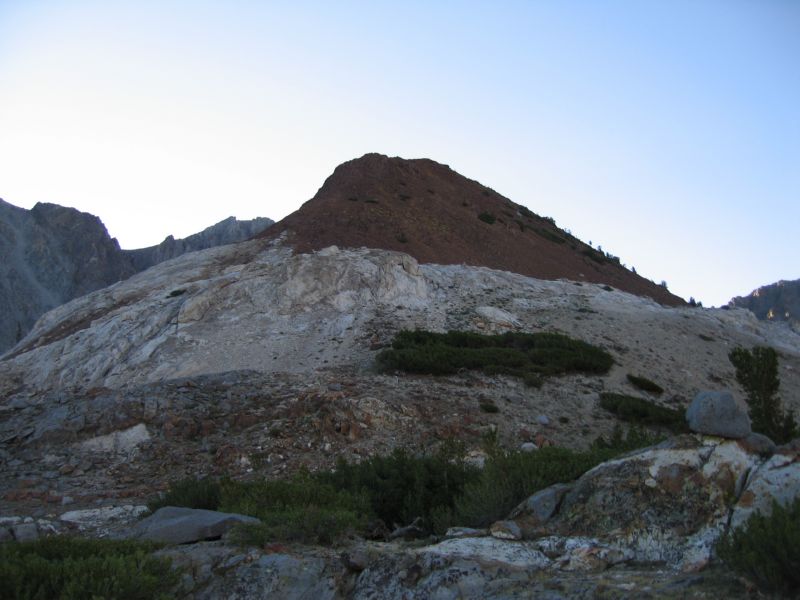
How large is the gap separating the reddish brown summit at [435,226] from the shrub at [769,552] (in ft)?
91.4

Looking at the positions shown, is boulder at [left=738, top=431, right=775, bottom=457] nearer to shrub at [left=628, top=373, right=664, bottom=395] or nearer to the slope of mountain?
shrub at [left=628, top=373, right=664, bottom=395]

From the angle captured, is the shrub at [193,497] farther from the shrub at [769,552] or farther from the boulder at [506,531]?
the shrub at [769,552]

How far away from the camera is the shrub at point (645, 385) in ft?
70.9

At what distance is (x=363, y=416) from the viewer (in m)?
15.5

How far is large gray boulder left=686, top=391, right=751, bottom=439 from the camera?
726 cm

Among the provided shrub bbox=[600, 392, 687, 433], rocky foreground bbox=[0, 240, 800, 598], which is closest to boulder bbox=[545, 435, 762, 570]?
rocky foreground bbox=[0, 240, 800, 598]

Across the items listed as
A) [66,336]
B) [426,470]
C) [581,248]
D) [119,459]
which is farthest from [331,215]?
[426,470]

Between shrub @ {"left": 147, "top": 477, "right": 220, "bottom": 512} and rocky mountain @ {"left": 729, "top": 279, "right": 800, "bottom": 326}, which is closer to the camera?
shrub @ {"left": 147, "top": 477, "right": 220, "bottom": 512}

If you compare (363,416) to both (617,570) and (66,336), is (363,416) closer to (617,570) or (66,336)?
(617,570)

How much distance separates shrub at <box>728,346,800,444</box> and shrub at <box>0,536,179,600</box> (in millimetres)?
14173

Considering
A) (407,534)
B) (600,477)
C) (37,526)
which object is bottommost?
(37,526)

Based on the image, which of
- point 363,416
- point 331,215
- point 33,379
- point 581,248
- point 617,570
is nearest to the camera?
point 617,570

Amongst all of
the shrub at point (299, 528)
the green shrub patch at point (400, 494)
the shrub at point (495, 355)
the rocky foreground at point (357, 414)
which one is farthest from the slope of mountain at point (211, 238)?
the shrub at point (299, 528)

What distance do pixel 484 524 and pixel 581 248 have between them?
4244cm
